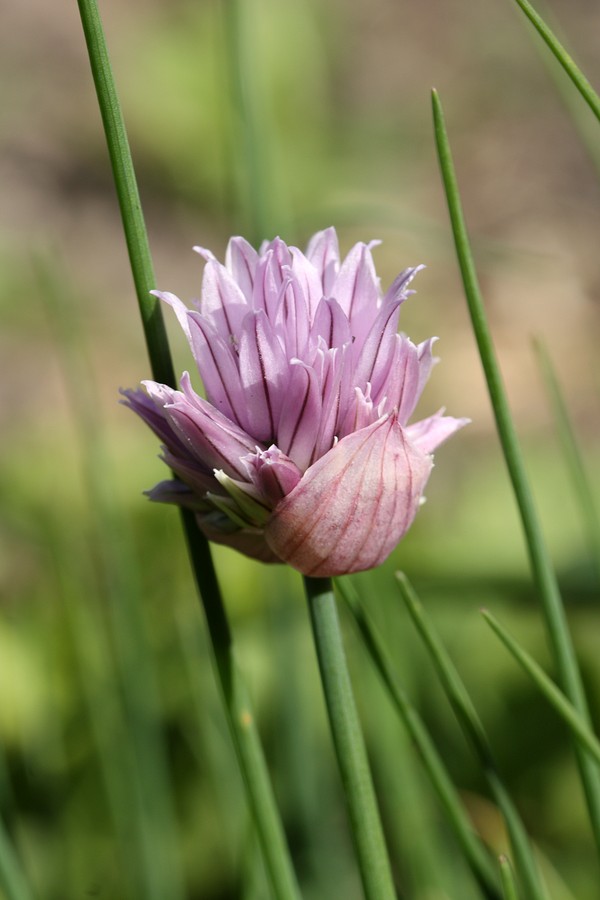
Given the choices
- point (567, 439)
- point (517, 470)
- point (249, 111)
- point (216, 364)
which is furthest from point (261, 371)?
point (249, 111)

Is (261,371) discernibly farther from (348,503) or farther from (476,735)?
(476,735)

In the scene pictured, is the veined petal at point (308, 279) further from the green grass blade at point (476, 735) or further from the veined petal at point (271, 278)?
the green grass blade at point (476, 735)

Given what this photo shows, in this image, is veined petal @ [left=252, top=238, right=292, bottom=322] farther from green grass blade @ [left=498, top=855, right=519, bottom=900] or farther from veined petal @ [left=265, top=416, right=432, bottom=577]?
green grass blade @ [left=498, top=855, right=519, bottom=900]

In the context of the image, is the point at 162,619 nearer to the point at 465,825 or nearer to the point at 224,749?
the point at 224,749

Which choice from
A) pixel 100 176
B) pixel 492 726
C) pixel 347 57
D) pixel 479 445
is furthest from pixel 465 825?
pixel 347 57

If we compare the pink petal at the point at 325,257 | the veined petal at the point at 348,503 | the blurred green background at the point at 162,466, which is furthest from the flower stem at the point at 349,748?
the blurred green background at the point at 162,466

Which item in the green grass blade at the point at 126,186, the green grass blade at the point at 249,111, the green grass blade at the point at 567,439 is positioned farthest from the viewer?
the green grass blade at the point at 249,111
